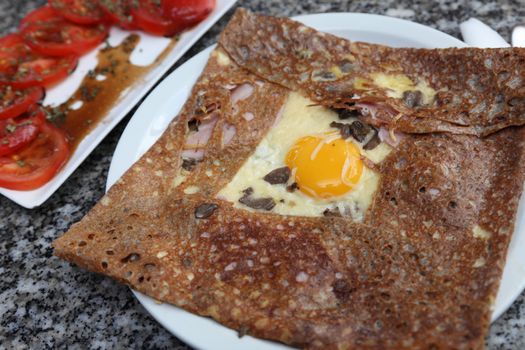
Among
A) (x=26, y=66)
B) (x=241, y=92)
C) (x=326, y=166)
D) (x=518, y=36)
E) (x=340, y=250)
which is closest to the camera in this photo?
(x=340, y=250)

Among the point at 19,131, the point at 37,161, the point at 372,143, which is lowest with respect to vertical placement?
the point at 37,161

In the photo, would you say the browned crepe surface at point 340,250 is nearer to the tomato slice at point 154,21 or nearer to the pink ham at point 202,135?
the pink ham at point 202,135

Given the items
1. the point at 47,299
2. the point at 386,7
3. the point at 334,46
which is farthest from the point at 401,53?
the point at 47,299

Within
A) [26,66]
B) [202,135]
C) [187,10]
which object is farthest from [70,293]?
[187,10]

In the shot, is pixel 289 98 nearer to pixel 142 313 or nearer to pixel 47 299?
pixel 142 313

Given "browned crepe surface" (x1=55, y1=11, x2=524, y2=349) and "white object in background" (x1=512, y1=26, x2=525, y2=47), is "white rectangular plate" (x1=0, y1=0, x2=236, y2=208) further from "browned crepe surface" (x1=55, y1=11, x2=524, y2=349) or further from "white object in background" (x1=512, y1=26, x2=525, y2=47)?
"white object in background" (x1=512, y1=26, x2=525, y2=47)

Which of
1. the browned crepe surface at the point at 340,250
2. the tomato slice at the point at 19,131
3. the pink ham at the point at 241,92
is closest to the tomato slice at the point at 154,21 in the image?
the tomato slice at the point at 19,131

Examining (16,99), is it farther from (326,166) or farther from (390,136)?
(390,136)
